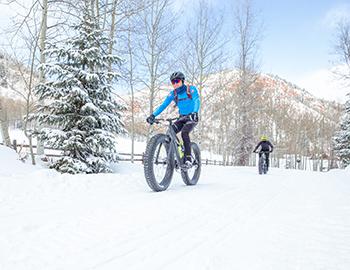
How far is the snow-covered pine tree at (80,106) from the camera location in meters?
7.16

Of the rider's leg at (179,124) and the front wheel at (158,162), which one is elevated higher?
the rider's leg at (179,124)

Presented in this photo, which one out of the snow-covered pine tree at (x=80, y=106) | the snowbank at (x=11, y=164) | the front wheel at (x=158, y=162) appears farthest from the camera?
the snow-covered pine tree at (x=80, y=106)

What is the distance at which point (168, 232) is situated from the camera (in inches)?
81.6

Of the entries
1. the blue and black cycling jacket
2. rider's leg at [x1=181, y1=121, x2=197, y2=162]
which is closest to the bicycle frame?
rider's leg at [x1=181, y1=121, x2=197, y2=162]

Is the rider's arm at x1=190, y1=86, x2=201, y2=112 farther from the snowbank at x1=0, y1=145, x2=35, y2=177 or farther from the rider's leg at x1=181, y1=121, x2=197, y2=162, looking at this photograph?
the snowbank at x1=0, y1=145, x2=35, y2=177

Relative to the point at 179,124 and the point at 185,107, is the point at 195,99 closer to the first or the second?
the point at 185,107

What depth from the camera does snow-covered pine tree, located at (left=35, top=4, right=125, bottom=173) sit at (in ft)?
23.5

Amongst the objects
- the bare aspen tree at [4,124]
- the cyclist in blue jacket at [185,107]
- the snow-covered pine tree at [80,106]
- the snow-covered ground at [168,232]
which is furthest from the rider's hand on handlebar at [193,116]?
the bare aspen tree at [4,124]

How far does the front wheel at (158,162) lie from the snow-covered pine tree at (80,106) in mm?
3205

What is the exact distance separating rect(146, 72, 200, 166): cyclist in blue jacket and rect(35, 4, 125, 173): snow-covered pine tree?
321 cm

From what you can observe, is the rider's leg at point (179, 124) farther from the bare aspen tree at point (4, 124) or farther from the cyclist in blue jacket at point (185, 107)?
the bare aspen tree at point (4, 124)

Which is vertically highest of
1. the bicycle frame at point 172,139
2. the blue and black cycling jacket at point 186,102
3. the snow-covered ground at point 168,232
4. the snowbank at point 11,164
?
the blue and black cycling jacket at point 186,102

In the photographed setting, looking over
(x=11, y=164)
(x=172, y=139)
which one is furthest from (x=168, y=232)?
(x=11, y=164)

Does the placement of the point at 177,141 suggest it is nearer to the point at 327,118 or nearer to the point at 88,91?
the point at 88,91
